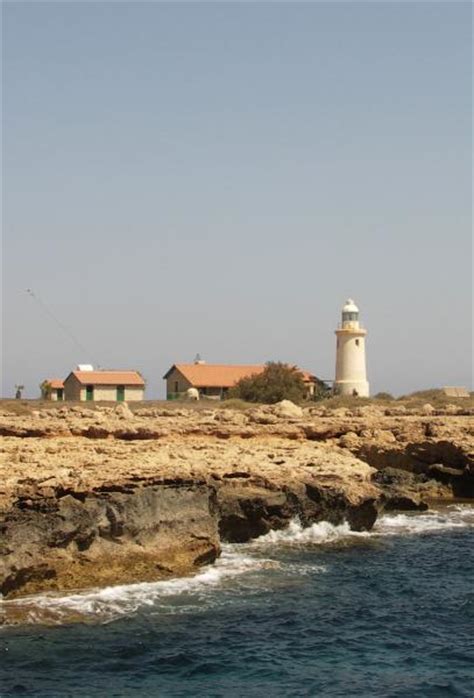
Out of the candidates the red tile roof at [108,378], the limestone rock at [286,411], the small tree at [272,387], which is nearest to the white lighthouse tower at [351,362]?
the small tree at [272,387]

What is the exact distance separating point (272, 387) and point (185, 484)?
165ft

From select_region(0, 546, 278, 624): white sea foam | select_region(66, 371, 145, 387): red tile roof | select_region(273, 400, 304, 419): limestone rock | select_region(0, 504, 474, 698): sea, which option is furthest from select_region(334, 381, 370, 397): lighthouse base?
select_region(0, 546, 278, 624): white sea foam

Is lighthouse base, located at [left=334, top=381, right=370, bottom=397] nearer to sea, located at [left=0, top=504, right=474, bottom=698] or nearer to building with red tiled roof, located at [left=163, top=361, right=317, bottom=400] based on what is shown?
building with red tiled roof, located at [left=163, top=361, right=317, bottom=400]

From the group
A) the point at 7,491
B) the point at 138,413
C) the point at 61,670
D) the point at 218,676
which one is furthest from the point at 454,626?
the point at 138,413

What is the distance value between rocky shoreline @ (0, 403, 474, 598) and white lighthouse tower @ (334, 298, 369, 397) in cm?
3942

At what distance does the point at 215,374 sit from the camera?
83.9 metres

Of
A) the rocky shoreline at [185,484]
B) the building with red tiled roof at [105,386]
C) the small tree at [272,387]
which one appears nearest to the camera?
the rocky shoreline at [185,484]

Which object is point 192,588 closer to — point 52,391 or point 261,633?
point 261,633

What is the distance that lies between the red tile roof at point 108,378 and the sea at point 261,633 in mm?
57036

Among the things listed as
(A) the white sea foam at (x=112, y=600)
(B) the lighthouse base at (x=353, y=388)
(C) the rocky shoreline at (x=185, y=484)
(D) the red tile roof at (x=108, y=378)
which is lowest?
(A) the white sea foam at (x=112, y=600)

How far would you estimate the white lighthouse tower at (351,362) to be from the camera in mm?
80188

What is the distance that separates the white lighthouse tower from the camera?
80.2 meters

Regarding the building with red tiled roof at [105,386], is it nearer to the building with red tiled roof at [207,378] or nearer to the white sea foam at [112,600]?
the building with red tiled roof at [207,378]

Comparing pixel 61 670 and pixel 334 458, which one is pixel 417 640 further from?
pixel 334 458
